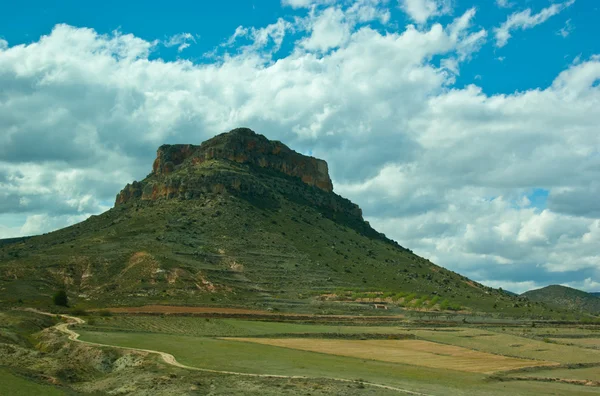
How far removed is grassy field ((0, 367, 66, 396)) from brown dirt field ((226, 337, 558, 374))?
25216mm

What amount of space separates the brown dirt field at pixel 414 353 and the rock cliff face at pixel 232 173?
97067 millimetres

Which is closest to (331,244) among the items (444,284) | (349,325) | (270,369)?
(444,284)

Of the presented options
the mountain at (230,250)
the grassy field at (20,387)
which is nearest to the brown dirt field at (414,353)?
the grassy field at (20,387)

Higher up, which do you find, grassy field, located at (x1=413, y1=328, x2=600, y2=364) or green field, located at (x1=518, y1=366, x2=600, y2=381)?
grassy field, located at (x1=413, y1=328, x2=600, y2=364)

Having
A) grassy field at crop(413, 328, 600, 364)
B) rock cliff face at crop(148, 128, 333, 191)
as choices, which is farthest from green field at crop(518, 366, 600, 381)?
rock cliff face at crop(148, 128, 333, 191)

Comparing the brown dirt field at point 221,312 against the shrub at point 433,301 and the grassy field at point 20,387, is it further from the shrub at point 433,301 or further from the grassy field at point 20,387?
the grassy field at point 20,387

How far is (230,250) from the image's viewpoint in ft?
423

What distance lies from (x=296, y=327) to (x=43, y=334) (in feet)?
101

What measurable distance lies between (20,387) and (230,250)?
98.2m

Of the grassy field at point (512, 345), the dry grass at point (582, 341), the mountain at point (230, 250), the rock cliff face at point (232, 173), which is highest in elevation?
the rock cliff face at point (232, 173)

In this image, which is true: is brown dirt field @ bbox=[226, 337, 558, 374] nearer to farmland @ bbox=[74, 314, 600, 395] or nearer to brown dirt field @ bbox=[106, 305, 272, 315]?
farmland @ bbox=[74, 314, 600, 395]

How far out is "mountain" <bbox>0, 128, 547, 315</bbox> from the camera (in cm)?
10562

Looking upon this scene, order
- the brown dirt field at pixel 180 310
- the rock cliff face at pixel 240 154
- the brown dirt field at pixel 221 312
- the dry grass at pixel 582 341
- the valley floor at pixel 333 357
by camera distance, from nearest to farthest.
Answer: the valley floor at pixel 333 357, the dry grass at pixel 582 341, the brown dirt field at pixel 221 312, the brown dirt field at pixel 180 310, the rock cliff face at pixel 240 154

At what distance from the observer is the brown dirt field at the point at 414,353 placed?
151ft
